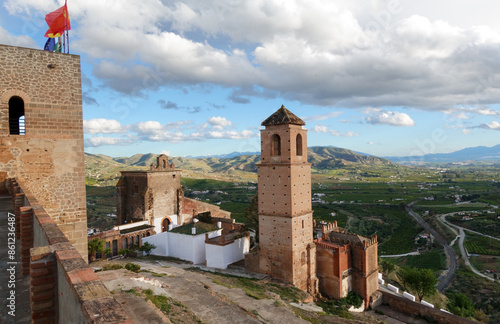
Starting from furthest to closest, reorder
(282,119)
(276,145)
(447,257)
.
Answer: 1. (447,257)
2. (276,145)
3. (282,119)

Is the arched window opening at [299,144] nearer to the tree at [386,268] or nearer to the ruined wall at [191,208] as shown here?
the ruined wall at [191,208]

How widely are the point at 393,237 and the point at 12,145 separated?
56835 mm

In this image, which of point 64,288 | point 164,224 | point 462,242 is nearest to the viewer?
point 64,288

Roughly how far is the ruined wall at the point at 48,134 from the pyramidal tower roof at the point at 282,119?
1303cm

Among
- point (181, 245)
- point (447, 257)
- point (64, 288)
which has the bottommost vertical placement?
point (447, 257)

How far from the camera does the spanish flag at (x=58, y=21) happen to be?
11133 millimetres

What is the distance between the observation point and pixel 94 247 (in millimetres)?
21719

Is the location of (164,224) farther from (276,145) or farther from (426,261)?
(426,261)

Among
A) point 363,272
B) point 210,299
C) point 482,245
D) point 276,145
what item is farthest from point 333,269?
point 482,245

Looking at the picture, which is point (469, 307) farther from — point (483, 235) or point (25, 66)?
point (483, 235)

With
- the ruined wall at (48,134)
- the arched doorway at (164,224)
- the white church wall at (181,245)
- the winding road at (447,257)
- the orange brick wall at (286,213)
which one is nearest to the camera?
the ruined wall at (48,134)

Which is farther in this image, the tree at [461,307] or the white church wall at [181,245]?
the tree at [461,307]

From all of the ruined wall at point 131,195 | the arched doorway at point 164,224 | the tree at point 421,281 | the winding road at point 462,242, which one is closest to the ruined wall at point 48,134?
the ruined wall at point 131,195

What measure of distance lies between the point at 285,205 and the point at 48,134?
46.4ft
